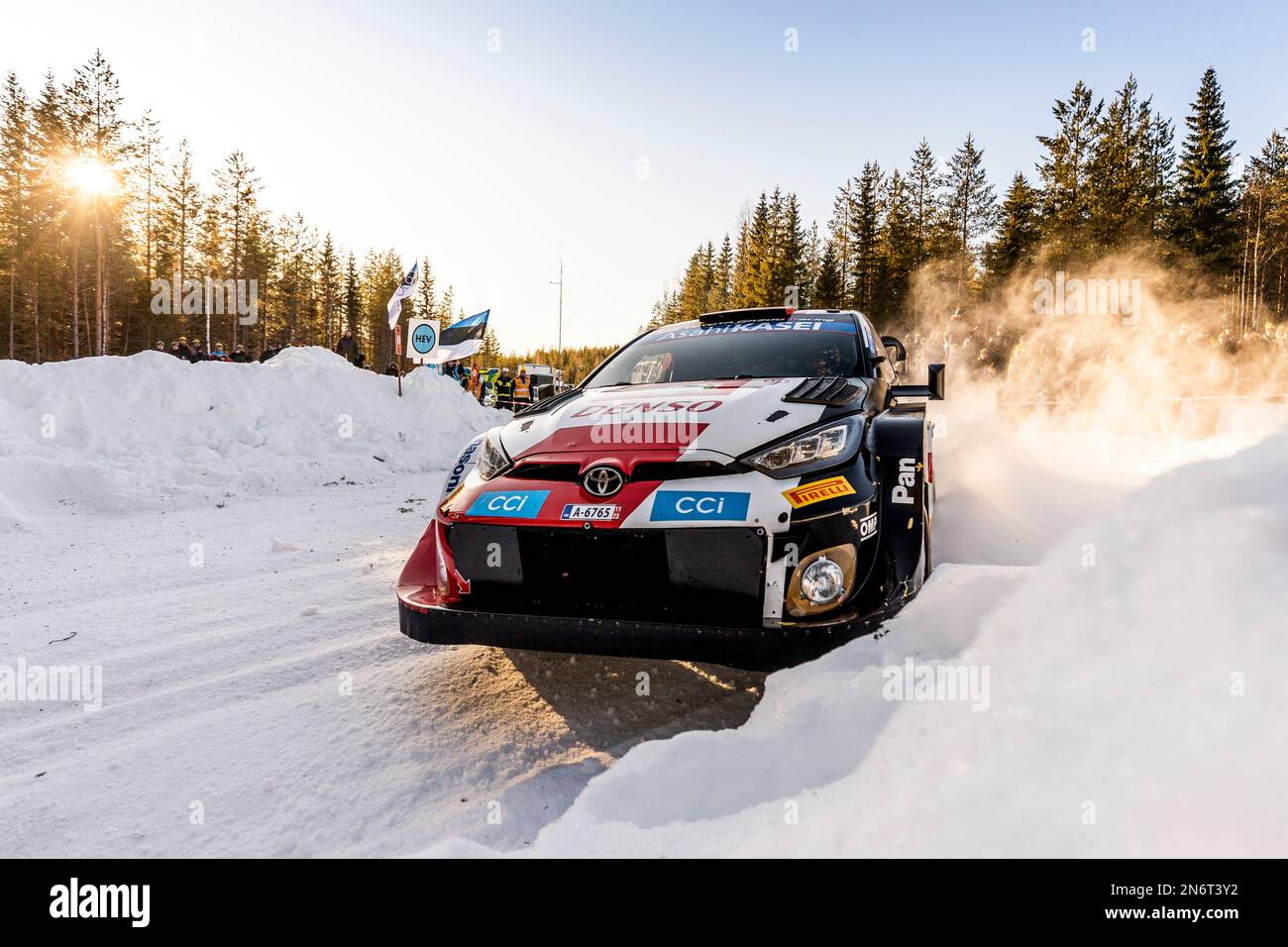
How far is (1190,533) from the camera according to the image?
86.5 inches

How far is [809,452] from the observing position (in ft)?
7.84

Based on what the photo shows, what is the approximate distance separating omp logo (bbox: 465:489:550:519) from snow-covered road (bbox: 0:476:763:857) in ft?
2.66

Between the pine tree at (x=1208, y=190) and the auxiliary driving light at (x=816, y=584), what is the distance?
145 ft

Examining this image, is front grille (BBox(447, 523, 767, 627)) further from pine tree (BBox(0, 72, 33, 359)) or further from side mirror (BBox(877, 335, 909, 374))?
pine tree (BBox(0, 72, 33, 359))

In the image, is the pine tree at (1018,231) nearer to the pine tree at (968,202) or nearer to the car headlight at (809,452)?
the pine tree at (968,202)

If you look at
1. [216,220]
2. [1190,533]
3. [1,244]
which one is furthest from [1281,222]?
[1,244]

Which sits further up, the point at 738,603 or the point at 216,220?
the point at 216,220

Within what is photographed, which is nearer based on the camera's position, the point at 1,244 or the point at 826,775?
the point at 826,775

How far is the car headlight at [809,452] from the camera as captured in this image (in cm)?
232

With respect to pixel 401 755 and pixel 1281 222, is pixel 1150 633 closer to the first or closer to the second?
pixel 401 755

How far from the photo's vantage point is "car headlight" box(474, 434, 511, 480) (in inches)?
104

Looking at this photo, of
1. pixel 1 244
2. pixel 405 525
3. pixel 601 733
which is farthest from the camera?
pixel 1 244

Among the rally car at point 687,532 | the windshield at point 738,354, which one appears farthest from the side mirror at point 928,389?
the rally car at point 687,532
